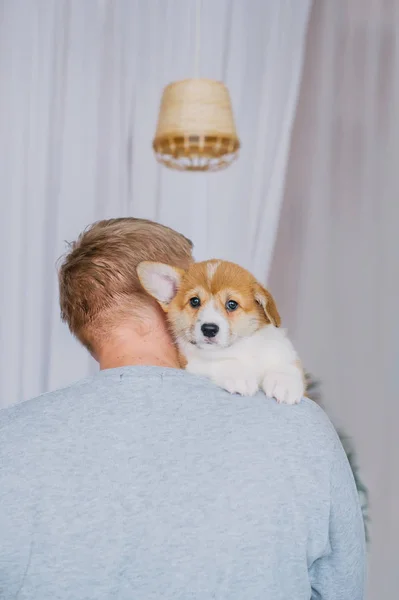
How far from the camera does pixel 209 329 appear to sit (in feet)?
4.74

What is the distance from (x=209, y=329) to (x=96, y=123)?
2.25 metres

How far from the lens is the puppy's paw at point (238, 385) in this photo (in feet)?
3.35

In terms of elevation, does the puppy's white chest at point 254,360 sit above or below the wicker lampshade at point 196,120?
below

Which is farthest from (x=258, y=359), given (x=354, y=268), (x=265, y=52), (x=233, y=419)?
(x=265, y=52)

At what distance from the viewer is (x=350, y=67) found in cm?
314

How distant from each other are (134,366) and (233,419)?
0.15 m

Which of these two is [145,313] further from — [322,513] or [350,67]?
[350,67]

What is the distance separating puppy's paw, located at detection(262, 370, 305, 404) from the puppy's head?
0.27 meters

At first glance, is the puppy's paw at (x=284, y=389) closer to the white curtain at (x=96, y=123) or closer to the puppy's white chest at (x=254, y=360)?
the puppy's white chest at (x=254, y=360)

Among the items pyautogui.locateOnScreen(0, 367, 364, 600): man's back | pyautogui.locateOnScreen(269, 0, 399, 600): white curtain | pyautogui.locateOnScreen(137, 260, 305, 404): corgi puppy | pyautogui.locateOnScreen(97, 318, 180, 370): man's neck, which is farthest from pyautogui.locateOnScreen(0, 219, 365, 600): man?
pyautogui.locateOnScreen(269, 0, 399, 600): white curtain

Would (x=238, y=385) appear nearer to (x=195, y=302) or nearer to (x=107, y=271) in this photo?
(x=107, y=271)

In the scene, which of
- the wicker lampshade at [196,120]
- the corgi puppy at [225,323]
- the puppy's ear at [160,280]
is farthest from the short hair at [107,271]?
the wicker lampshade at [196,120]

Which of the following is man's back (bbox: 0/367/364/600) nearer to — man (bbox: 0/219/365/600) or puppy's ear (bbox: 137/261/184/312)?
man (bbox: 0/219/365/600)

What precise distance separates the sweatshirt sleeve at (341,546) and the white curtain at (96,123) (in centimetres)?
251
